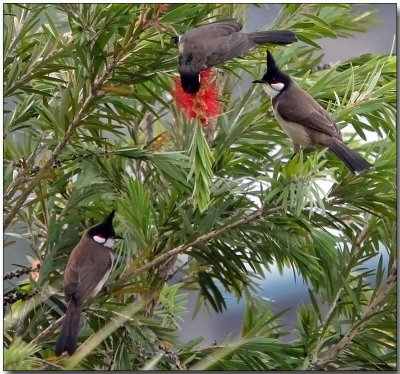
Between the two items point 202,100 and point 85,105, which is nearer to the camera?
point 85,105

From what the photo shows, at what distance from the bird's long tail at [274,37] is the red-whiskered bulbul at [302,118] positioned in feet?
0.12

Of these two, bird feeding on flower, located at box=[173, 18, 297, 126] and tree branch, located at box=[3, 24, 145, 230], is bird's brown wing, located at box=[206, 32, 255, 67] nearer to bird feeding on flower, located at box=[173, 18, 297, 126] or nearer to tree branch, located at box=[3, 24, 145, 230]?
bird feeding on flower, located at box=[173, 18, 297, 126]

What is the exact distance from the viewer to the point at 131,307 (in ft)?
6.74

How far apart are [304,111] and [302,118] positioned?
0.02 meters

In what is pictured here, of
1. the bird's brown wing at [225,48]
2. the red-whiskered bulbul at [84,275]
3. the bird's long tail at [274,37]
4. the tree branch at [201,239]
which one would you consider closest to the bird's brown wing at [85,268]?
A: the red-whiskered bulbul at [84,275]

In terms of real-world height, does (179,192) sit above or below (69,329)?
above

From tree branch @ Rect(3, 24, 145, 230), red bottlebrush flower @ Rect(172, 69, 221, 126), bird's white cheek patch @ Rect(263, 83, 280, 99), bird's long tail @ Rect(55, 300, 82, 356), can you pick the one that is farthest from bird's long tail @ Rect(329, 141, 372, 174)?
bird's long tail @ Rect(55, 300, 82, 356)

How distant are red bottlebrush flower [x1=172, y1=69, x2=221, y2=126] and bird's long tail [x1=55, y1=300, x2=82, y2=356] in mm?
528

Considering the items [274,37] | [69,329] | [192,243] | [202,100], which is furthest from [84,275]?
[274,37]

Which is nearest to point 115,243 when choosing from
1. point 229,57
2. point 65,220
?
point 65,220

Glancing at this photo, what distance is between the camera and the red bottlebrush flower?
6.74 ft

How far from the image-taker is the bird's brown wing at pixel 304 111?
6.61 ft

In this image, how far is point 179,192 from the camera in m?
2.03

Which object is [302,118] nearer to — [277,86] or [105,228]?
[277,86]
